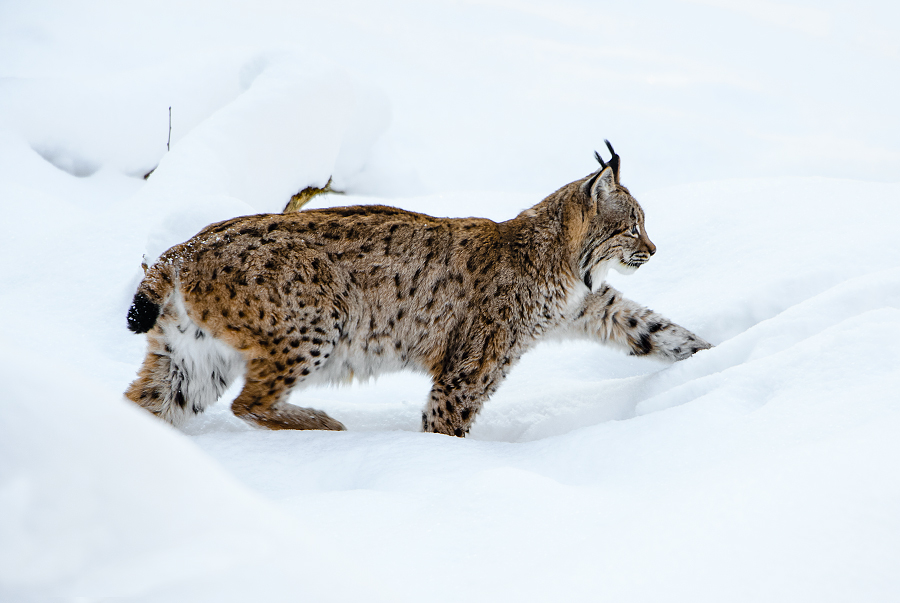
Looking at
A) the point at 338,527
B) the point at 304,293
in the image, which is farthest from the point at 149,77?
the point at 338,527

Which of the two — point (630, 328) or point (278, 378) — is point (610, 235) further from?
point (278, 378)

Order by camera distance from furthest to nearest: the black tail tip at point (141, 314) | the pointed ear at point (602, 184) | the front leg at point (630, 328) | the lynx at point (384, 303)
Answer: the front leg at point (630, 328) < the pointed ear at point (602, 184) < the lynx at point (384, 303) < the black tail tip at point (141, 314)

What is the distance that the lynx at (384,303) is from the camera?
324 cm

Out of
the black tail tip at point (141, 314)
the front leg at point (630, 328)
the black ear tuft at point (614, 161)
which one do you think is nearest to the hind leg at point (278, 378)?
the black tail tip at point (141, 314)

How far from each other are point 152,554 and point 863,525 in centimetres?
145

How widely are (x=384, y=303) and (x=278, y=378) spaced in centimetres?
66

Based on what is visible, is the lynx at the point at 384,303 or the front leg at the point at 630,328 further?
the front leg at the point at 630,328

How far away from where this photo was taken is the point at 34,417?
0.99 metres

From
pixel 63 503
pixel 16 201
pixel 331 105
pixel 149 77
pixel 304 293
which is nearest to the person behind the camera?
pixel 63 503

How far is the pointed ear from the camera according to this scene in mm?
3770

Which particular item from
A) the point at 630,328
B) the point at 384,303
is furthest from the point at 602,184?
the point at 384,303

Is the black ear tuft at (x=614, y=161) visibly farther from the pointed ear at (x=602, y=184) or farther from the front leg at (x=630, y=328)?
the front leg at (x=630, y=328)

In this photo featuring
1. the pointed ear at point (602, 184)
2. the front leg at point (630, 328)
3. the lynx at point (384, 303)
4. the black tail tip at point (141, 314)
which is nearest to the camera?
the black tail tip at point (141, 314)

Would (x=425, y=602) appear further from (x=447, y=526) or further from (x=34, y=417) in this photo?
(x=34, y=417)
